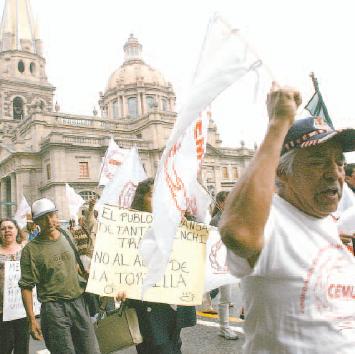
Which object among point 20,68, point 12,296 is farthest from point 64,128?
point 12,296

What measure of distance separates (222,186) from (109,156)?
134 feet

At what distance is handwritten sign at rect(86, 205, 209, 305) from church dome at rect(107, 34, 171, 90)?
60.2m

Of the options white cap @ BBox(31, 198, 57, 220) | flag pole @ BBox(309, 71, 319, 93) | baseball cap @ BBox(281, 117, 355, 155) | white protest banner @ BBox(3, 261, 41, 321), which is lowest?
white protest banner @ BBox(3, 261, 41, 321)

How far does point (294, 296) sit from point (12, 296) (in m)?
4.44

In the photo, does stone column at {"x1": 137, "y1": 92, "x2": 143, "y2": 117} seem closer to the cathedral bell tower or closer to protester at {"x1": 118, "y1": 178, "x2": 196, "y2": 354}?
the cathedral bell tower

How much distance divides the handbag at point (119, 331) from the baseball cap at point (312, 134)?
8.23 ft

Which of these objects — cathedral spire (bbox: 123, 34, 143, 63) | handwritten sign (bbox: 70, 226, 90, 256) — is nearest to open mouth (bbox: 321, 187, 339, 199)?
handwritten sign (bbox: 70, 226, 90, 256)

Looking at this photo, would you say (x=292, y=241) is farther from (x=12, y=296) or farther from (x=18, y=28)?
(x=18, y=28)

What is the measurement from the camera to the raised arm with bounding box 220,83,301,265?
1396mm

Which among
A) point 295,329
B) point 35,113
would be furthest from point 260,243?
point 35,113

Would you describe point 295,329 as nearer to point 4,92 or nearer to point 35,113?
point 35,113

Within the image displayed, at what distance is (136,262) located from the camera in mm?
4113

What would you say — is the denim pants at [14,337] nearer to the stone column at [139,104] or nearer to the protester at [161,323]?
the protester at [161,323]

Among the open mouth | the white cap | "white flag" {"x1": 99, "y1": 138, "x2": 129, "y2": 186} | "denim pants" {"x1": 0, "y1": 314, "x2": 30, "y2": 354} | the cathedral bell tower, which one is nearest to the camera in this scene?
the open mouth
